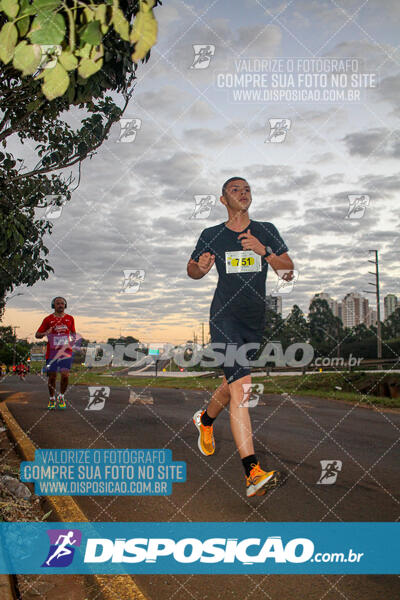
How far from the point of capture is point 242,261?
10.1 feet

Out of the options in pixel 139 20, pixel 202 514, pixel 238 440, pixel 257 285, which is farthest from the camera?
pixel 202 514

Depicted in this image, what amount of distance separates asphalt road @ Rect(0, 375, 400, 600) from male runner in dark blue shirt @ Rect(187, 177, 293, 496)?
634mm

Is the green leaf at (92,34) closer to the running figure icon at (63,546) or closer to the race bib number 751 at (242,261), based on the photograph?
the race bib number 751 at (242,261)

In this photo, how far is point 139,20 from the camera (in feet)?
5.80

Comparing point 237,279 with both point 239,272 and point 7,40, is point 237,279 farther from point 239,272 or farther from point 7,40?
point 7,40

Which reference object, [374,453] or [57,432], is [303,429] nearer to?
[374,453]

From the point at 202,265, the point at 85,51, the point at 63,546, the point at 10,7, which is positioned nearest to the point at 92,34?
the point at 85,51

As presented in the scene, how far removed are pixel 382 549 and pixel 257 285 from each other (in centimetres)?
205

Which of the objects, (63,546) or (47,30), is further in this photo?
(63,546)

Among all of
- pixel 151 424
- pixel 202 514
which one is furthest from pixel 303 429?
pixel 202 514

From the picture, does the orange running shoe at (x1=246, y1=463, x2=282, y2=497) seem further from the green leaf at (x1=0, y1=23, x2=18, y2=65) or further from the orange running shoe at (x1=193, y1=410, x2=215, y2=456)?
the green leaf at (x1=0, y1=23, x2=18, y2=65)

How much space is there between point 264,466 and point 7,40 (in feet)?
16.0

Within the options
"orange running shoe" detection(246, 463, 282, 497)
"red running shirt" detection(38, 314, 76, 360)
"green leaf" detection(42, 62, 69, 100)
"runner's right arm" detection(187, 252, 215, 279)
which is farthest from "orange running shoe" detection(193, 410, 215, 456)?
"red running shirt" detection(38, 314, 76, 360)

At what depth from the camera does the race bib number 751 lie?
9.98 feet
